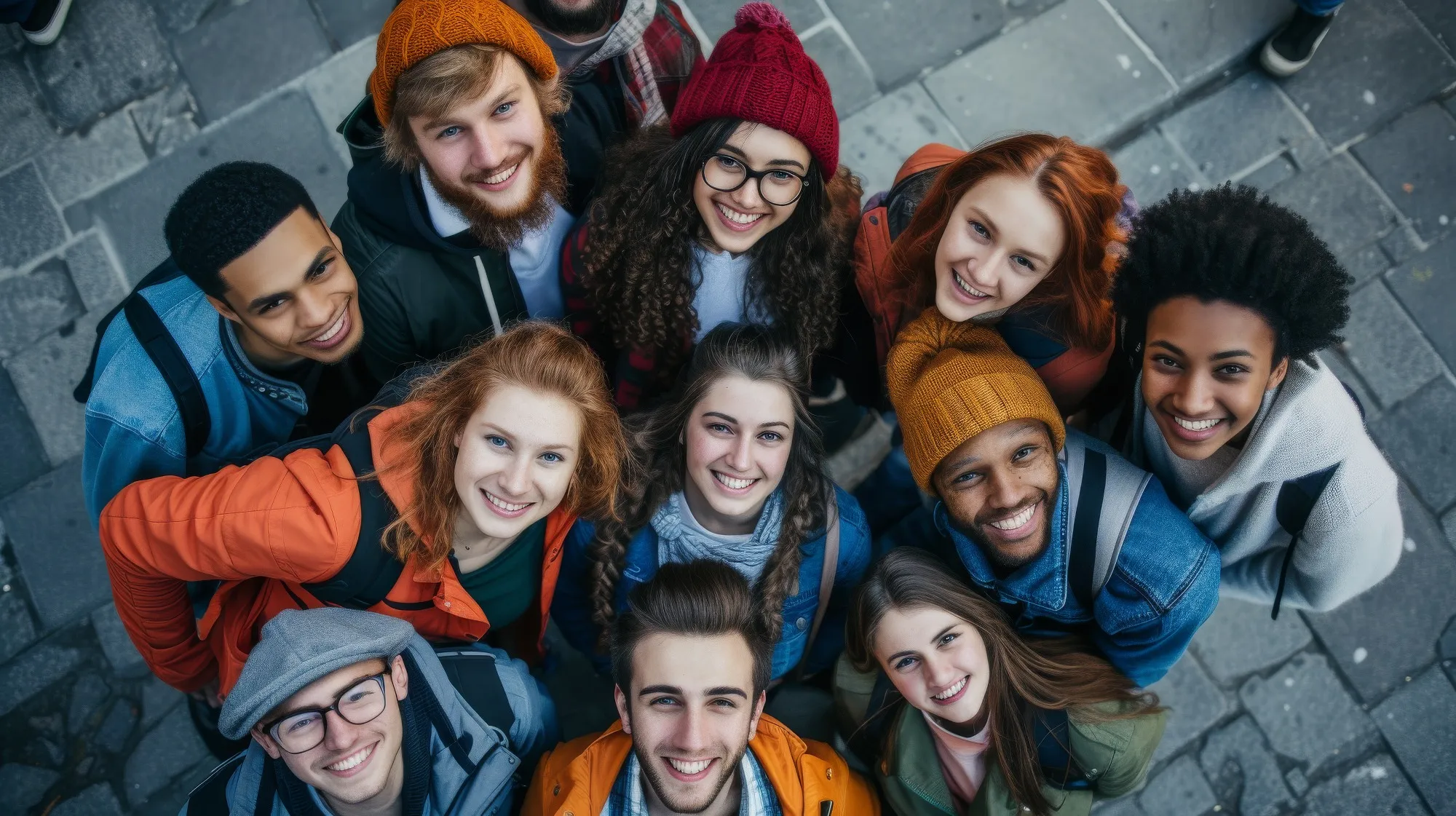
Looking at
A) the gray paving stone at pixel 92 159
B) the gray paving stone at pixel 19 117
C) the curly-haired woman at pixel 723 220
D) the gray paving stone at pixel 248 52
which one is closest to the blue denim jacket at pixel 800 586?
the curly-haired woman at pixel 723 220

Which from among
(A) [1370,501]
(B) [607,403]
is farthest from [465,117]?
(A) [1370,501]

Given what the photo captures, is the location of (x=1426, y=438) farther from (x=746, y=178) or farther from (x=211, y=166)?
(x=211, y=166)

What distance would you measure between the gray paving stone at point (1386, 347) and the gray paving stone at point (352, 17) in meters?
3.43

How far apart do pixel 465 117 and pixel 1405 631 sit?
4.30 meters

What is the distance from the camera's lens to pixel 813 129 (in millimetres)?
2887

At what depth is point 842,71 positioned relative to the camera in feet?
15.6

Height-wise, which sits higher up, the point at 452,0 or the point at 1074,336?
the point at 452,0

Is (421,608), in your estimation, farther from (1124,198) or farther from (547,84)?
(1124,198)

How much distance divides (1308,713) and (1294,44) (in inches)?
121

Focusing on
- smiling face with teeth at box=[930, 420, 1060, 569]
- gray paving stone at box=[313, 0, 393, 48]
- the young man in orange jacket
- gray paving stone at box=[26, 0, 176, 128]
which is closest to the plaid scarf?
the young man in orange jacket

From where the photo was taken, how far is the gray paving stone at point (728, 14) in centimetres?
475

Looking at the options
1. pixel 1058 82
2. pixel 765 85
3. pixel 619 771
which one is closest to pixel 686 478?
pixel 619 771

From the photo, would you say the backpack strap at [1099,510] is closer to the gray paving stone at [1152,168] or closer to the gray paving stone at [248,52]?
the gray paving stone at [1152,168]

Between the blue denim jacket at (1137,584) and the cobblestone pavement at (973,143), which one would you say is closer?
the blue denim jacket at (1137,584)
